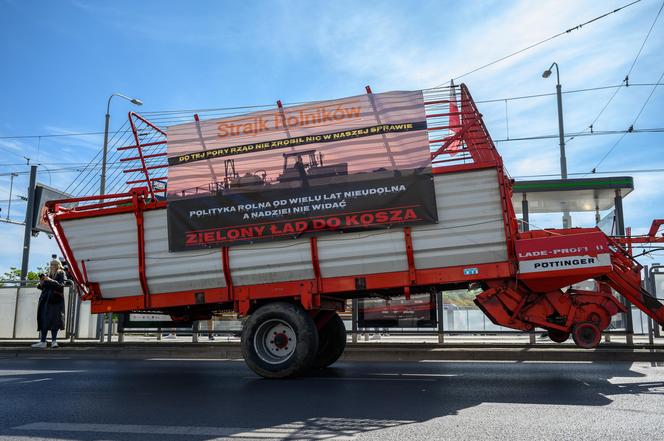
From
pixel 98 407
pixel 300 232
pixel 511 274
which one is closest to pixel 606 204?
pixel 511 274

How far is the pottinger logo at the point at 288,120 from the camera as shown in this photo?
7.77 metres

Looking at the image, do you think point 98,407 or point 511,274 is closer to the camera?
point 98,407

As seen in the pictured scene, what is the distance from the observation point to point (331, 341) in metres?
8.95

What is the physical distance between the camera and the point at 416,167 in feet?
23.9

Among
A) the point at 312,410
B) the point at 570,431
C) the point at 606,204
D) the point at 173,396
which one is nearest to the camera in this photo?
the point at 570,431

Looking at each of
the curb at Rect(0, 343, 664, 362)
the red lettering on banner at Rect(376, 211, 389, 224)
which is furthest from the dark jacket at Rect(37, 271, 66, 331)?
the red lettering on banner at Rect(376, 211, 389, 224)

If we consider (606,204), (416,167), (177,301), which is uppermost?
(606,204)

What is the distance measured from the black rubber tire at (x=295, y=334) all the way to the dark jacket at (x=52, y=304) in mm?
6808

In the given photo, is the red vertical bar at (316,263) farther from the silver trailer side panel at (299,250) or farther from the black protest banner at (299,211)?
the black protest banner at (299,211)

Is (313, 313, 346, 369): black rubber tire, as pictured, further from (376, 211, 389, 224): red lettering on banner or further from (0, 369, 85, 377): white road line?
(0, 369, 85, 377): white road line

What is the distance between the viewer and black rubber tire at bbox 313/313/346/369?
348 inches

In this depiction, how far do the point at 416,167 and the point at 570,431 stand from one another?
3851 mm

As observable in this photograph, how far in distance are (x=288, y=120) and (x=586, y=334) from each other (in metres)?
4.75

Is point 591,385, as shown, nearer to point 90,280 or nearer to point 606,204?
point 90,280
